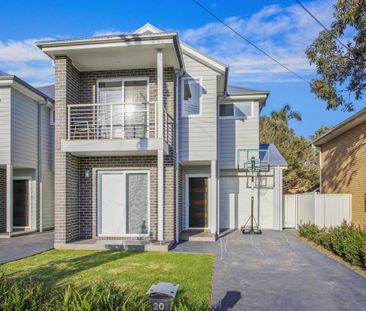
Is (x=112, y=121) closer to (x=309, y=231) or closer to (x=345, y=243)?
(x=345, y=243)

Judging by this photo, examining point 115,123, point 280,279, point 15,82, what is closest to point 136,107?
point 115,123

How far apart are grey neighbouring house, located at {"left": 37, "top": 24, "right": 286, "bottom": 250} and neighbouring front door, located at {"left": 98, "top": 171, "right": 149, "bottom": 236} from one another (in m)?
0.03

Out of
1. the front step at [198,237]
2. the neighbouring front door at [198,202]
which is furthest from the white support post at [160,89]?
the neighbouring front door at [198,202]

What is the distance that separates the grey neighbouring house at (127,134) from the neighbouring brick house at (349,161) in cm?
556

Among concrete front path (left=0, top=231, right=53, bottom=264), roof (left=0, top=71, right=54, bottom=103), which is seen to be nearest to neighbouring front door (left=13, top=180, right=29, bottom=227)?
concrete front path (left=0, top=231, right=53, bottom=264)

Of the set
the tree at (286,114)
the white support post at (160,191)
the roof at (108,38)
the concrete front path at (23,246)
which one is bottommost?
the concrete front path at (23,246)

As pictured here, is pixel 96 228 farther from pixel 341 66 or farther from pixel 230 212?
pixel 341 66

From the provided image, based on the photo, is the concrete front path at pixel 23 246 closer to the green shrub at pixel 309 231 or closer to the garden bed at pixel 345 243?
the garden bed at pixel 345 243

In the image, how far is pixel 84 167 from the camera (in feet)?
38.5

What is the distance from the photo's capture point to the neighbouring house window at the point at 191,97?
1207 cm

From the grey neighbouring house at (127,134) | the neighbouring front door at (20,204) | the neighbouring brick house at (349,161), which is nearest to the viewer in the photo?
the grey neighbouring house at (127,134)

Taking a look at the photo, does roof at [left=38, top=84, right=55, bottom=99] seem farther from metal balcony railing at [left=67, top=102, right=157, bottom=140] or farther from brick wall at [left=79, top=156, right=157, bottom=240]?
brick wall at [left=79, top=156, right=157, bottom=240]

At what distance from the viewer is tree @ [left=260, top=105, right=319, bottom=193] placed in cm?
2767

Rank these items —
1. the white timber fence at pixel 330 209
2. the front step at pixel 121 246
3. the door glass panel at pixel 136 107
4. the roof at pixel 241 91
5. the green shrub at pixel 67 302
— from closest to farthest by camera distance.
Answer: the green shrub at pixel 67 302 → the front step at pixel 121 246 → the door glass panel at pixel 136 107 → the white timber fence at pixel 330 209 → the roof at pixel 241 91
